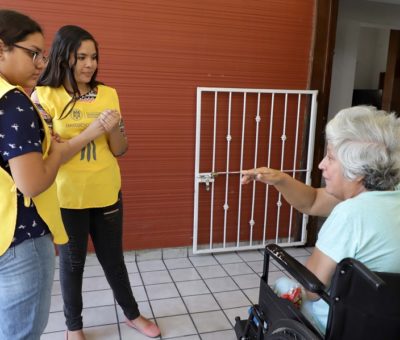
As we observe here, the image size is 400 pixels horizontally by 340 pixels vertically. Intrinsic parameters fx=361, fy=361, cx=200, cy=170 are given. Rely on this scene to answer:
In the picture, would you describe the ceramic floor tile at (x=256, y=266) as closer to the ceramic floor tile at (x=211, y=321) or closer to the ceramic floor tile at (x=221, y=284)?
the ceramic floor tile at (x=221, y=284)

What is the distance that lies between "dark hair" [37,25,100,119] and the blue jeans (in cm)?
57

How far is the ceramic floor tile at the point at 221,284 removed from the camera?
215 cm

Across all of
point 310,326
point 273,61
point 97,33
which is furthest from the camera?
point 273,61

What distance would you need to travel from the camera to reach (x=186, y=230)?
254cm

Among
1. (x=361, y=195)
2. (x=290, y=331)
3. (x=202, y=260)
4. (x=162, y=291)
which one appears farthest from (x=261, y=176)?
(x=202, y=260)

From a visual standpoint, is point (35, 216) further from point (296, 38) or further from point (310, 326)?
point (296, 38)

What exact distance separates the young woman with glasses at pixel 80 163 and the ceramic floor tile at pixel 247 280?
0.88 m

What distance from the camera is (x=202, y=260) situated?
2518 millimetres

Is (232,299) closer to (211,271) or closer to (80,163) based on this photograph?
(211,271)

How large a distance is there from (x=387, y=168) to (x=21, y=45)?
1000 millimetres

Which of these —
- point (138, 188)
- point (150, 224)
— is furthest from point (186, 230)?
point (138, 188)

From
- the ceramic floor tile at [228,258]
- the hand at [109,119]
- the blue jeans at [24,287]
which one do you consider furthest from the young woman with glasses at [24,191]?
the ceramic floor tile at [228,258]

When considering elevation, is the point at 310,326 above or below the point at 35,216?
below

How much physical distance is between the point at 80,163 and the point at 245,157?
4.54 ft
